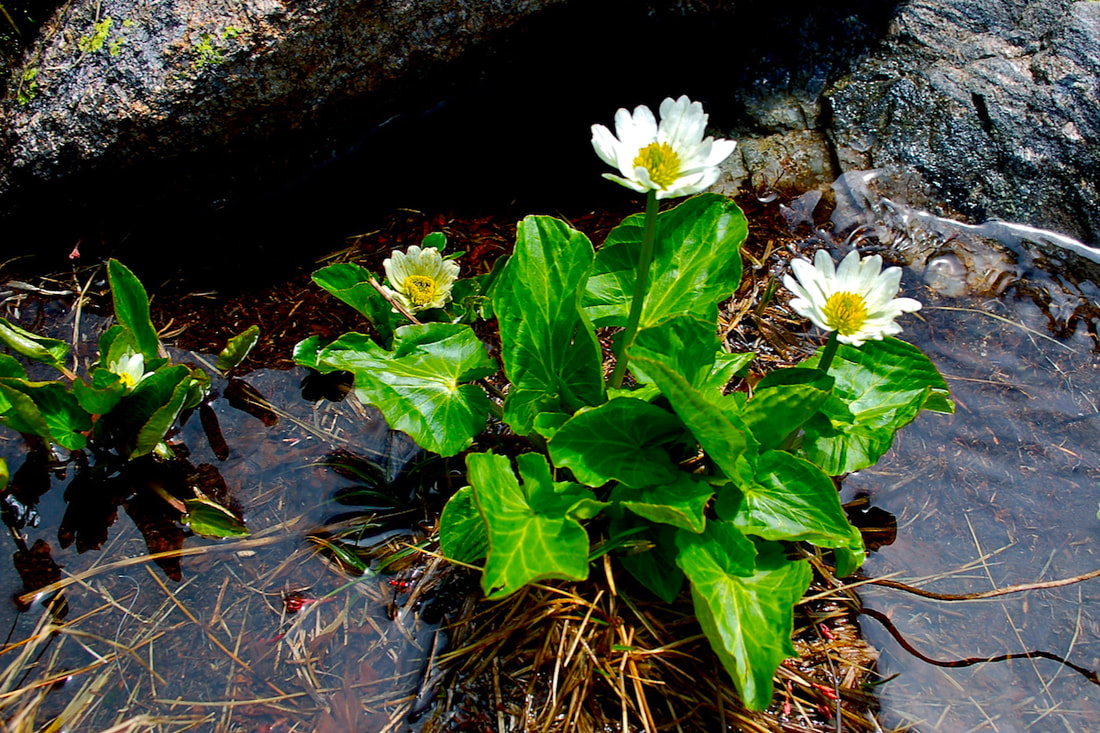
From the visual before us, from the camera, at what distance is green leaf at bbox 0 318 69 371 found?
2127 mm

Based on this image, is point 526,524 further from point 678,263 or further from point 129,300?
point 129,300

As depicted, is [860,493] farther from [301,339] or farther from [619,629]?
[301,339]

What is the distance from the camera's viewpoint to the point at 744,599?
1744 mm

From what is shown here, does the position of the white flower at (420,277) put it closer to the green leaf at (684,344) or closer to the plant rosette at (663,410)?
the plant rosette at (663,410)

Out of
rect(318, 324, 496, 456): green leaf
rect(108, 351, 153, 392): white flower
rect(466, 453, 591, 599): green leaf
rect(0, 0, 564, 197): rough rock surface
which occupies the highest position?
rect(0, 0, 564, 197): rough rock surface

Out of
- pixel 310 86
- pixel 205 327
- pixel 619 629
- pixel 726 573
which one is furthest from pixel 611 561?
pixel 310 86

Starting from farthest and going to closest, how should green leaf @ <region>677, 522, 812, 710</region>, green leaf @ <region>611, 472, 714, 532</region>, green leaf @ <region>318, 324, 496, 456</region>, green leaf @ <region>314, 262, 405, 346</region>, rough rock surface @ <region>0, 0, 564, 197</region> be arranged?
rough rock surface @ <region>0, 0, 564, 197</region> → green leaf @ <region>314, 262, 405, 346</region> → green leaf @ <region>318, 324, 496, 456</region> → green leaf @ <region>611, 472, 714, 532</region> → green leaf @ <region>677, 522, 812, 710</region>

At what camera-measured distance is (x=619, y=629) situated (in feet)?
6.32

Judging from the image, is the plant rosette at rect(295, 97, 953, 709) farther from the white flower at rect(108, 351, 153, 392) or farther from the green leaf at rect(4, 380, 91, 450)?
the green leaf at rect(4, 380, 91, 450)

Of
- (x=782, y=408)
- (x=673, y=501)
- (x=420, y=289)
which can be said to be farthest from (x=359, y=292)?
(x=782, y=408)

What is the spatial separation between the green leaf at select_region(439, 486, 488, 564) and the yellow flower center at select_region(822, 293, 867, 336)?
3.15 feet

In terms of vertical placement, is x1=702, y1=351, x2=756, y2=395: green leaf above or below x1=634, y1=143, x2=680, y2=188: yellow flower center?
below

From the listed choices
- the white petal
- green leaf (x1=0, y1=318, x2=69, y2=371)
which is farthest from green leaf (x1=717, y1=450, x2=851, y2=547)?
green leaf (x1=0, y1=318, x2=69, y2=371)

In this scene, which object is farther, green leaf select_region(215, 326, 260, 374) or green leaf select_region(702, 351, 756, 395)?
green leaf select_region(215, 326, 260, 374)
